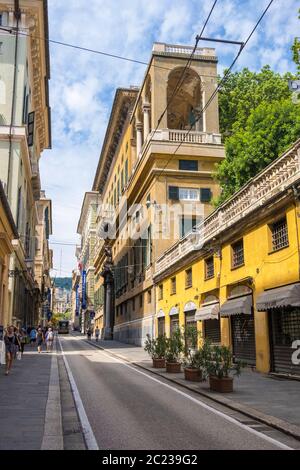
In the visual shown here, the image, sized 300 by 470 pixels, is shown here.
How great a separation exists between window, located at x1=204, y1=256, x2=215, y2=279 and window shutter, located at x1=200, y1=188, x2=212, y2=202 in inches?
492

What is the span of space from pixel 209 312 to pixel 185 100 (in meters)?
25.9

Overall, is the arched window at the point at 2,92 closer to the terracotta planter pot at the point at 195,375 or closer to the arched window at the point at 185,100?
the arched window at the point at 185,100

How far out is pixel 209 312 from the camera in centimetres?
2123

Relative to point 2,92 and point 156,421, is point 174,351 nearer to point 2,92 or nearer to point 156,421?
point 156,421

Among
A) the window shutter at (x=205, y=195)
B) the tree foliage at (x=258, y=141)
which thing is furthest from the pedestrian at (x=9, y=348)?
the window shutter at (x=205, y=195)

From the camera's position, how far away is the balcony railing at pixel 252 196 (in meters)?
15.1

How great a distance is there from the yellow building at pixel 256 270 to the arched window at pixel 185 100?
1717 centimetres

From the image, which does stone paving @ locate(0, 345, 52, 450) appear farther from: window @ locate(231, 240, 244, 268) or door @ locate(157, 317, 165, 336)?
door @ locate(157, 317, 165, 336)

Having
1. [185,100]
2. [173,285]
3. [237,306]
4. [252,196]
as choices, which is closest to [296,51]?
[252,196]

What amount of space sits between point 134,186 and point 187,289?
16558 millimetres

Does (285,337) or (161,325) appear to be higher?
(161,325)

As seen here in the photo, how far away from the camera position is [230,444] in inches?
266

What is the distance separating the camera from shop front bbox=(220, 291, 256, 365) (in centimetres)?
1773

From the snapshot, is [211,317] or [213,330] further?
[213,330]
